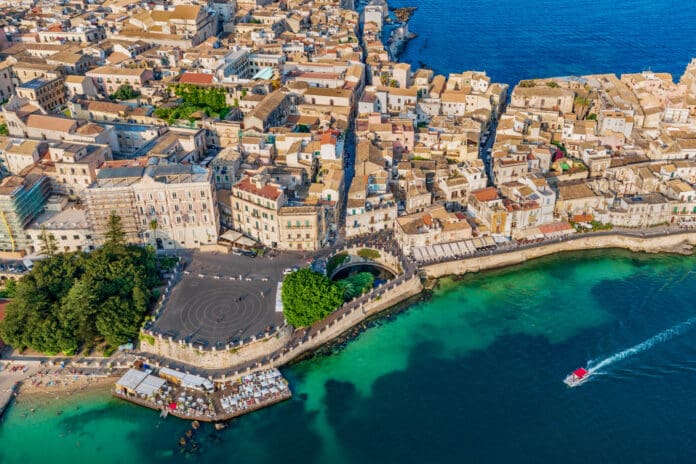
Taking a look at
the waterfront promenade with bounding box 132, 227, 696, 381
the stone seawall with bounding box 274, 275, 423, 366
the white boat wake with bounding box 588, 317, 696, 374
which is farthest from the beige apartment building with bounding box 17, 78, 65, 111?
the white boat wake with bounding box 588, 317, 696, 374

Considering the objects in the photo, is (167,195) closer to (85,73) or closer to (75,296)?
(75,296)

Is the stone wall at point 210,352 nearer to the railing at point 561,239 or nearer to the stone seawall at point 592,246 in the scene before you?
the railing at point 561,239

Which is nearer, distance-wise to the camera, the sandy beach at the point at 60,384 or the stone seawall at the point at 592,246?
the sandy beach at the point at 60,384

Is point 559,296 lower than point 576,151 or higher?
lower

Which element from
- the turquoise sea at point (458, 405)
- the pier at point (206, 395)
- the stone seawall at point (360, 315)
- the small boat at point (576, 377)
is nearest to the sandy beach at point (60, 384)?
the turquoise sea at point (458, 405)

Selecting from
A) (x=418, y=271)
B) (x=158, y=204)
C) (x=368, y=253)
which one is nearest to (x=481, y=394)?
(x=418, y=271)

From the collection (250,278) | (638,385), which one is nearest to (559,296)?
(638,385)

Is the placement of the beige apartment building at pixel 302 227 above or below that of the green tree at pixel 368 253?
above
